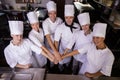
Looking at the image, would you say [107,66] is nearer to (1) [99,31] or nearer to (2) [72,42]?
(1) [99,31]

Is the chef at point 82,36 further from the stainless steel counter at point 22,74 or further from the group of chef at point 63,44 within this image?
the stainless steel counter at point 22,74

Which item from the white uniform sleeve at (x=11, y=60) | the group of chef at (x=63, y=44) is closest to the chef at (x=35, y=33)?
the group of chef at (x=63, y=44)

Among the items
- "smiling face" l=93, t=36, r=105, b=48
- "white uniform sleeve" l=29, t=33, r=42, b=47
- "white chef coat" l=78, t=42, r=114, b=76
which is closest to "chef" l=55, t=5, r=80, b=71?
"white uniform sleeve" l=29, t=33, r=42, b=47

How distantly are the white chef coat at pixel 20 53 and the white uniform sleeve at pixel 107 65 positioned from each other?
0.80 m

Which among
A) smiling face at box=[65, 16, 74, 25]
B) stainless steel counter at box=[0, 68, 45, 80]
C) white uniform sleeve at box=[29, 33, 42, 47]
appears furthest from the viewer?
smiling face at box=[65, 16, 74, 25]

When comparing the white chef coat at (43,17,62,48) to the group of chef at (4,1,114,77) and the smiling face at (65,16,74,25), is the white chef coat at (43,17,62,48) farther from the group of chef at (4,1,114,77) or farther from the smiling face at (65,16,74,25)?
the smiling face at (65,16,74,25)

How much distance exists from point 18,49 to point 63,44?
0.86m

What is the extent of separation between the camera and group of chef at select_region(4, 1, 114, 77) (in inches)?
72.9

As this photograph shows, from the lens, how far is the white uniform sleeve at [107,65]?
1.80 m

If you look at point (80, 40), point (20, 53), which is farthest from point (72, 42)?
point (20, 53)

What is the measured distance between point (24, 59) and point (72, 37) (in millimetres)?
809

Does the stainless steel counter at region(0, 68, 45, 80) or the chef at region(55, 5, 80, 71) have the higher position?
the chef at region(55, 5, 80, 71)

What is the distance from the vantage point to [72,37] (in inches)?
96.1

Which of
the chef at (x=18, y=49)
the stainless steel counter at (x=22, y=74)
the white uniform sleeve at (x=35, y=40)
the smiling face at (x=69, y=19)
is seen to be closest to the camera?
the stainless steel counter at (x=22, y=74)
